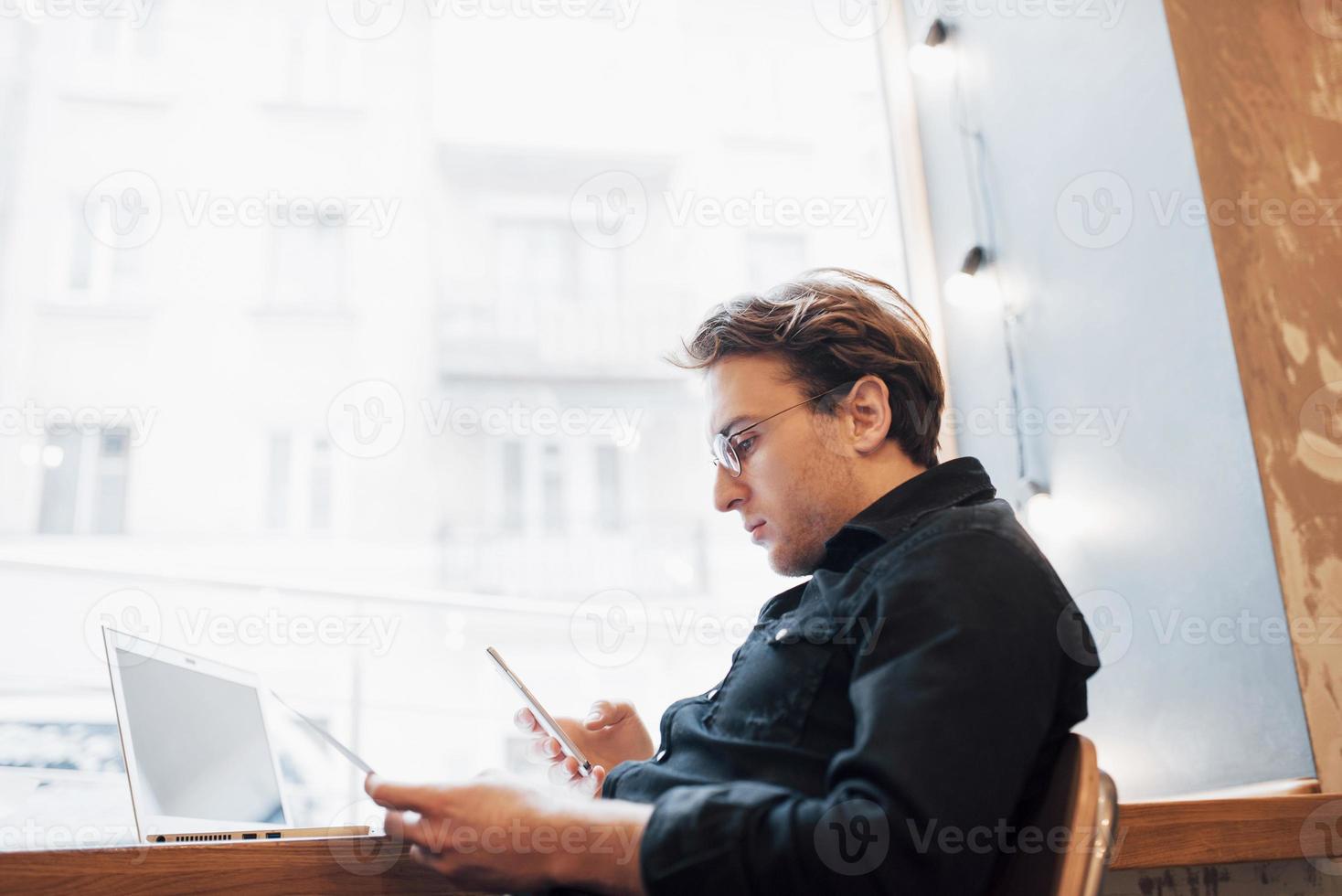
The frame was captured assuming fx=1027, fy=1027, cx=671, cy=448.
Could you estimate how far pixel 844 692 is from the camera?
0.79 meters

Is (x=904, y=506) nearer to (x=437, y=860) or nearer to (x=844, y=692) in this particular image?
(x=844, y=692)

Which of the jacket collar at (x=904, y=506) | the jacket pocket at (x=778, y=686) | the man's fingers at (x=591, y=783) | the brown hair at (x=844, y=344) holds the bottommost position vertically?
the man's fingers at (x=591, y=783)

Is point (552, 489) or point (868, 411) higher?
point (552, 489)

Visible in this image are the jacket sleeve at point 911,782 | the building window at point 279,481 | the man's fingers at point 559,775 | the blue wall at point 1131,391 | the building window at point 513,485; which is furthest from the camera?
the building window at point 513,485

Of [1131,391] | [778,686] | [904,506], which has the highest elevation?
[1131,391]

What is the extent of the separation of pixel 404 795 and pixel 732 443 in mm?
496

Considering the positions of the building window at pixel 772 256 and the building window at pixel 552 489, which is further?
the building window at pixel 552 489

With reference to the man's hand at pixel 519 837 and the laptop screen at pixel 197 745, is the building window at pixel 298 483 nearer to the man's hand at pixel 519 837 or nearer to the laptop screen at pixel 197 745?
the laptop screen at pixel 197 745

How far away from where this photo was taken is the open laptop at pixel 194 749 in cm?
94

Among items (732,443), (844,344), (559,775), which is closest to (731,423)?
(732,443)

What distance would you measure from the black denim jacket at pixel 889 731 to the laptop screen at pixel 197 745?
45cm

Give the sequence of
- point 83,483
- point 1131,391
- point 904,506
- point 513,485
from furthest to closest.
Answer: point 513,485 → point 83,483 → point 1131,391 → point 904,506

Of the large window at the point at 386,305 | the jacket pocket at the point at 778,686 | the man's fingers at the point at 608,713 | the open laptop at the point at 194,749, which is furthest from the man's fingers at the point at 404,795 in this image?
the large window at the point at 386,305

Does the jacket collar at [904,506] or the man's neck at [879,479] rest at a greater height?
the man's neck at [879,479]
